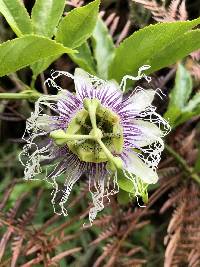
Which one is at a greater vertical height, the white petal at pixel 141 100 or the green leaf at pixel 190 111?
the white petal at pixel 141 100

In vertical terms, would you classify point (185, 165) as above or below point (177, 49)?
below

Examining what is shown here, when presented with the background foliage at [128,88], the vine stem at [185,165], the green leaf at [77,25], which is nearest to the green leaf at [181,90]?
the background foliage at [128,88]

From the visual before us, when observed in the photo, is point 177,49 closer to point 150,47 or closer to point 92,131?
point 150,47

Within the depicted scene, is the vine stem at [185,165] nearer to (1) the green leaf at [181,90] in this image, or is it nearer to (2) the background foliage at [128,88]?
(2) the background foliage at [128,88]

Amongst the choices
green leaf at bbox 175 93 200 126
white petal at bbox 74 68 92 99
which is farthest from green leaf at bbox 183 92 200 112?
white petal at bbox 74 68 92 99

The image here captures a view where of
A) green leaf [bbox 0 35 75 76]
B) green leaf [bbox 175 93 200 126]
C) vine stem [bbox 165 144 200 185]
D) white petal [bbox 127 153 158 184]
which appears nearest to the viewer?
green leaf [bbox 0 35 75 76]

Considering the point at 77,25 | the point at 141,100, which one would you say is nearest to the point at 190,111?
the point at 141,100

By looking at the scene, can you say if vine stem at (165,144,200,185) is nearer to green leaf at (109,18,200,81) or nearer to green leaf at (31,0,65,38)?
green leaf at (109,18,200,81)
